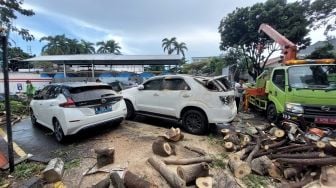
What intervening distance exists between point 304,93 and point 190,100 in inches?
127

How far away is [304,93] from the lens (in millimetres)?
6605

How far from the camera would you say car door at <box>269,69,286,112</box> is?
7.33 meters

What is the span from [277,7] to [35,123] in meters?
18.5

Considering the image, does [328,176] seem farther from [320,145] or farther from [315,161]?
[320,145]

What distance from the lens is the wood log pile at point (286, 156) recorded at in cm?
416

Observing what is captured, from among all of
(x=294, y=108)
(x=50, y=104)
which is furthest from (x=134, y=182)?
(x=294, y=108)

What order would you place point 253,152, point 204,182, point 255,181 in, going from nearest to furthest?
1. point 204,182
2. point 255,181
3. point 253,152

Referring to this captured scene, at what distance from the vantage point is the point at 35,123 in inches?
334

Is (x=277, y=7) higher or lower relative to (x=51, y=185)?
higher

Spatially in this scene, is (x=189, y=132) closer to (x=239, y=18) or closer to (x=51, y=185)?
(x=51, y=185)

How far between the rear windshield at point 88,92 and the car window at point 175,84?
5.58 feet

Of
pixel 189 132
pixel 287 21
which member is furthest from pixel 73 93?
pixel 287 21

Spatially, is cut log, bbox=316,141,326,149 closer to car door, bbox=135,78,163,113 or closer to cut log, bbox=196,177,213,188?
cut log, bbox=196,177,213,188

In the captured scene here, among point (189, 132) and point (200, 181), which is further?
point (189, 132)
